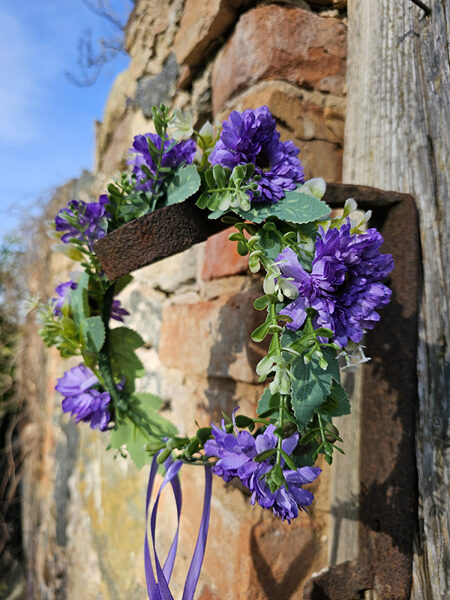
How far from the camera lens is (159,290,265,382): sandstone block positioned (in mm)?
777

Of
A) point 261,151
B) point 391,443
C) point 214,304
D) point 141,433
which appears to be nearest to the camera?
point 261,151

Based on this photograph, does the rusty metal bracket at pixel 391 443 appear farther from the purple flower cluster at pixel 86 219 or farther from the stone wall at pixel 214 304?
the purple flower cluster at pixel 86 219

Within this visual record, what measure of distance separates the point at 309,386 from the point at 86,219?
18.7 inches

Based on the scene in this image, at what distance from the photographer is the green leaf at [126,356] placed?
2.74 feet

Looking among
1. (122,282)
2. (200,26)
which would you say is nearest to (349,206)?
(122,282)

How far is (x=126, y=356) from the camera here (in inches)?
Answer: 33.0

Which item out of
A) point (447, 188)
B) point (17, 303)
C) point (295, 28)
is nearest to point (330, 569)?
point (447, 188)

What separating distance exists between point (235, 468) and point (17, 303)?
2646mm

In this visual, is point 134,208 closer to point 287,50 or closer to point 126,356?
point 126,356

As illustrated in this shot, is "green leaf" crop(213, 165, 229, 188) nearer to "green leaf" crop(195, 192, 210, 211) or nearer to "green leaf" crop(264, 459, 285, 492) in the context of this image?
"green leaf" crop(195, 192, 210, 211)

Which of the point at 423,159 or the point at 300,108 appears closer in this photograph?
the point at 423,159

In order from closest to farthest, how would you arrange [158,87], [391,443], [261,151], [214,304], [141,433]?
[261,151], [391,443], [141,433], [214,304], [158,87]

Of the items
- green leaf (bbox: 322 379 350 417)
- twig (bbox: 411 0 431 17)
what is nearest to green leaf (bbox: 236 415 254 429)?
green leaf (bbox: 322 379 350 417)

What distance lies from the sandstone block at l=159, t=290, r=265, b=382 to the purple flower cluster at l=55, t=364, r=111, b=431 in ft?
0.72
